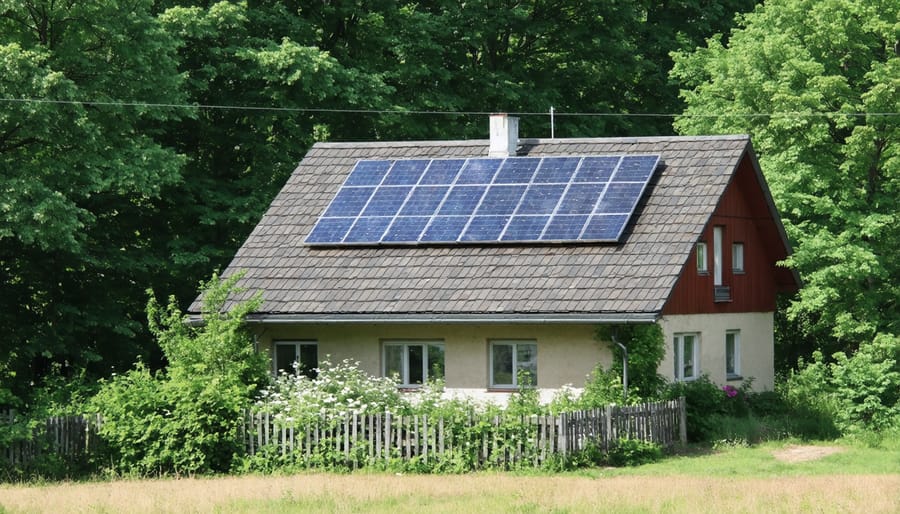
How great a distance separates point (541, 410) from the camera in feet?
88.1

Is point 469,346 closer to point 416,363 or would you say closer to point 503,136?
point 416,363

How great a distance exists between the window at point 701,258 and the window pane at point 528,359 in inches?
184

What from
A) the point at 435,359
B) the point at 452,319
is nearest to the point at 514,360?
the point at 452,319

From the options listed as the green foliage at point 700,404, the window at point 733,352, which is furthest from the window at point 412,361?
the window at point 733,352

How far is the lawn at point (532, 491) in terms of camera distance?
2062 centimetres

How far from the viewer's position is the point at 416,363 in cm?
3234

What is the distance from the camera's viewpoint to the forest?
34.9 m

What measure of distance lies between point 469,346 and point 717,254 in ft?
22.1

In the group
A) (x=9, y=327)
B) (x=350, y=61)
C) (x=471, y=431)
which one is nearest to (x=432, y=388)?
(x=471, y=431)

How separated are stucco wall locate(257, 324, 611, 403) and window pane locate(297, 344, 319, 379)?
0.27 m

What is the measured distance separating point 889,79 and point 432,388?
1505cm

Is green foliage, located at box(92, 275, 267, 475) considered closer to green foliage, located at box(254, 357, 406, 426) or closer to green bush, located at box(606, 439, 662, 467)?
green foliage, located at box(254, 357, 406, 426)

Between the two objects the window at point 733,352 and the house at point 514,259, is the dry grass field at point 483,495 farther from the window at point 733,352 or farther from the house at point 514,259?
the window at point 733,352

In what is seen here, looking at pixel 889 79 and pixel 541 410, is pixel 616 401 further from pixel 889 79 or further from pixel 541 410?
pixel 889 79
